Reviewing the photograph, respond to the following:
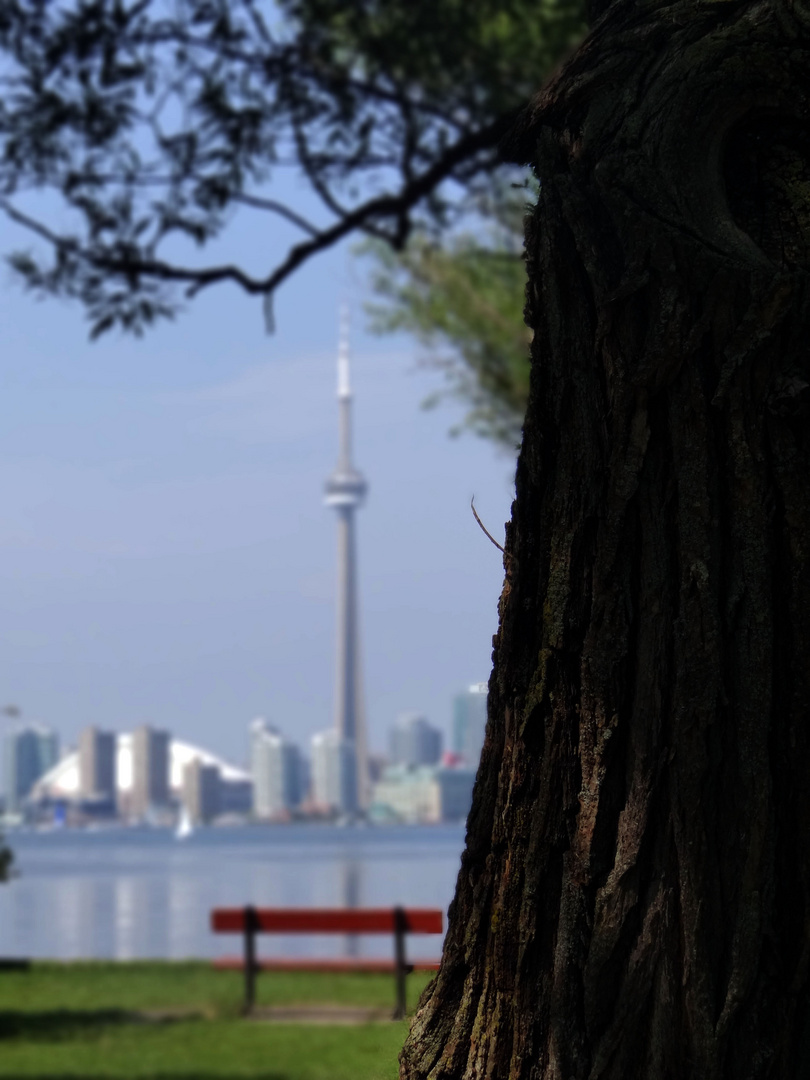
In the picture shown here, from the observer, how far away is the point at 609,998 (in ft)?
7.29

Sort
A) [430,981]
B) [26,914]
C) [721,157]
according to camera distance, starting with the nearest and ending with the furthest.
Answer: [721,157], [430,981], [26,914]

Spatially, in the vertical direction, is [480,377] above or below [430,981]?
above

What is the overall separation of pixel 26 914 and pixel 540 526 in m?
34.7

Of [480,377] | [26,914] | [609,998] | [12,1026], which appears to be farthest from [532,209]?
[26,914]

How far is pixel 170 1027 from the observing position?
38.3 ft

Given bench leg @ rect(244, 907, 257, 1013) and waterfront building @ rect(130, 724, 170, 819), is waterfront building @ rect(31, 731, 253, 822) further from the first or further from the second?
bench leg @ rect(244, 907, 257, 1013)

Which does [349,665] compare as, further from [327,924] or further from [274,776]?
[327,924]

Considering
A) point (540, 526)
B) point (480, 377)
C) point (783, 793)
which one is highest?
point (480, 377)

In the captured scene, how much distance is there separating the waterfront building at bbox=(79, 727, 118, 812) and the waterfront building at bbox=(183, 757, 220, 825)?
7.75m

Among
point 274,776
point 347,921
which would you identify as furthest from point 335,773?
point 347,921

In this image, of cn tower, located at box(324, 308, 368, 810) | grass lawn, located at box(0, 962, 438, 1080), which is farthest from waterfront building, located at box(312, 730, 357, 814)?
grass lawn, located at box(0, 962, 438, 1080)

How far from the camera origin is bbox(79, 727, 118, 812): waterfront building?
472ft

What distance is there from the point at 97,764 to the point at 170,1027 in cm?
13875

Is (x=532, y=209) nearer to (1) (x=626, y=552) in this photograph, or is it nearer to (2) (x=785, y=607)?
(1) (x=626, y=552)
